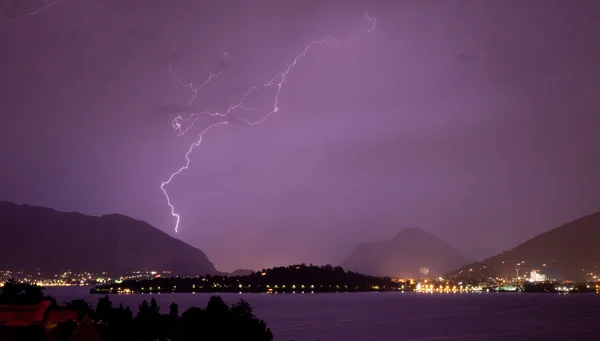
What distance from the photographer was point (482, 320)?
85.6 m

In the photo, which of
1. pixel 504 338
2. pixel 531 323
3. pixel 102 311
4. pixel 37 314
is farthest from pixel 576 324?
pixel 37 314

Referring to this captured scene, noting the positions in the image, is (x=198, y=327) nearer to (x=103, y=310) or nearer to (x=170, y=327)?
(x=170, y=327)

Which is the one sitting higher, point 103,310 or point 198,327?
point 103,310

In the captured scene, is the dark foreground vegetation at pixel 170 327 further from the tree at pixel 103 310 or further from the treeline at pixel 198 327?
the tree at pixel 103 310

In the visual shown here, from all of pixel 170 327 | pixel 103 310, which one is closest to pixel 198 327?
pixel 170 327

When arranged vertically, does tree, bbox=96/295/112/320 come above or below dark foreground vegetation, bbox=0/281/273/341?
above

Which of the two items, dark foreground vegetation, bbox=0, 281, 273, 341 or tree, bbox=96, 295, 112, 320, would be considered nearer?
dark foreground vegetation, bbox=0, 281, 273, 341

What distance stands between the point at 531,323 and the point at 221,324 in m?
65.8

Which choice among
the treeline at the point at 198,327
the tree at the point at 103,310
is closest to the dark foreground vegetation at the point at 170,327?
the treeline at the point at 198,327

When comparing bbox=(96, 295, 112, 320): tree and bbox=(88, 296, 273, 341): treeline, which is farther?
bbox=(96, 295, 112, 320): tree

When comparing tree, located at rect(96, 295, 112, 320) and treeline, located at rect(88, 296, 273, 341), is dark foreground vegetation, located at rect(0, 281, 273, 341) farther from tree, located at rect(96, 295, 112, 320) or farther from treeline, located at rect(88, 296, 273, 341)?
tree, located at rect(96, 295, 112, 320)

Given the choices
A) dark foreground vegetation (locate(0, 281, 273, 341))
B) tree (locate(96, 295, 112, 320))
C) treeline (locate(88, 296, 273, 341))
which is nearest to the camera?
dark foreground vegetation (locate(0, 281, 273, 341))

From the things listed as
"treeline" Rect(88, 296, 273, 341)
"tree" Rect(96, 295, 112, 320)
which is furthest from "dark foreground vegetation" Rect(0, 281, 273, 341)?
"tree" Rect(96, 295, 112, 320)

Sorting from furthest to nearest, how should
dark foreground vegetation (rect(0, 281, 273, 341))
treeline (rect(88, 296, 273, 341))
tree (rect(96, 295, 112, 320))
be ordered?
tree (rect(96, 295, 112, 320))
treeline (rect(88, 296, 273, 341))
dark foreground vegetation (rect(0, 281, 273, 341))
